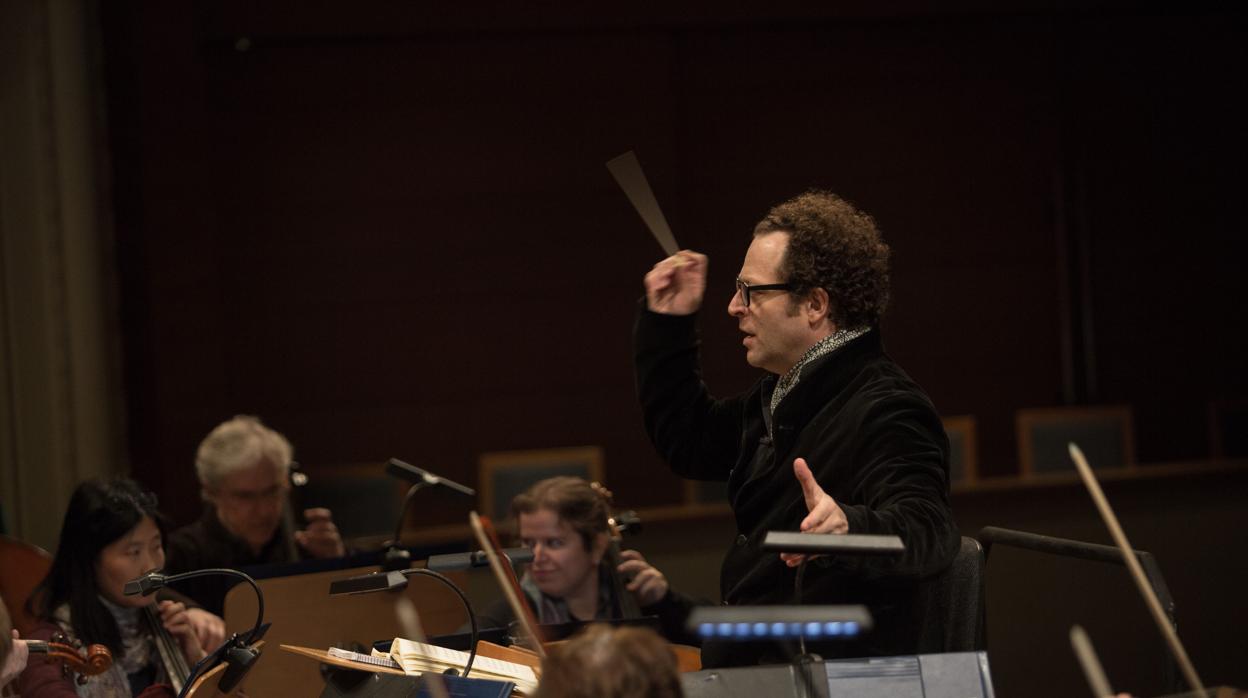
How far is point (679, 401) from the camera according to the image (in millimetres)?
2449

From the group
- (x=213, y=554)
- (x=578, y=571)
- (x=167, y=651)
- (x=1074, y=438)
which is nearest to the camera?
(x=167, y=651)

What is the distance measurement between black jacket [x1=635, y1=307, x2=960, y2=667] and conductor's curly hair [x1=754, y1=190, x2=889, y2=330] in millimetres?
62

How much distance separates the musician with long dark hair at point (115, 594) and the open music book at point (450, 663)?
81 cm

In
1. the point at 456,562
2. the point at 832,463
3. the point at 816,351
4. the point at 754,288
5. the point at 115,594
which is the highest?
the point at 754,288

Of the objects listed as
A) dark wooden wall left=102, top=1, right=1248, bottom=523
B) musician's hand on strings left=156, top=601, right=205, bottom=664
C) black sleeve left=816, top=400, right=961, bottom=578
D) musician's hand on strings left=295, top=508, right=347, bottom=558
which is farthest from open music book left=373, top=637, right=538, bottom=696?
dark wooden wall left=102, top=1, right=1248, bottom=523

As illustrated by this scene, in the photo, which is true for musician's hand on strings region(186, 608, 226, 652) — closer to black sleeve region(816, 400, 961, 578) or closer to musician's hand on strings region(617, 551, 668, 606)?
musician's hand on strings region(617, 551, 668, 606)

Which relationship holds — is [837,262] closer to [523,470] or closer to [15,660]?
[15,660]

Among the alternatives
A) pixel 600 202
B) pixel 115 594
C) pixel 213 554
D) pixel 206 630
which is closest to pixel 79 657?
pixel 115 594

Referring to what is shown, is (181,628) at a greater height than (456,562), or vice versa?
(456,562)

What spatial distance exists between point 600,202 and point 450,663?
3.84 m

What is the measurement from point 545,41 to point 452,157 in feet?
1.93

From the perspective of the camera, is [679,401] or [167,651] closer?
[679,401]

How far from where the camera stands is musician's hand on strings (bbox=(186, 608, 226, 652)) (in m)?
2.84

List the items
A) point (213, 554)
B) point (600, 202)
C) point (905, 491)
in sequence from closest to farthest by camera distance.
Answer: point (905, 491) → point (213, 554) → point (600, 202)
